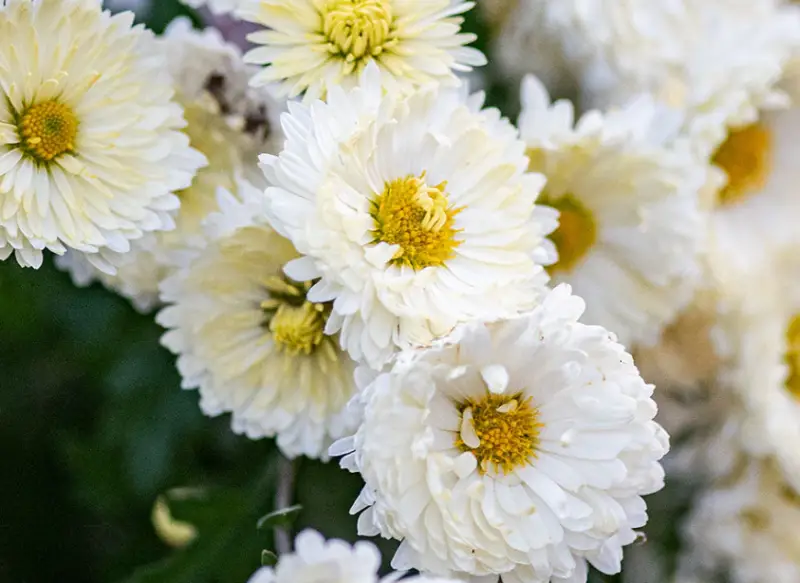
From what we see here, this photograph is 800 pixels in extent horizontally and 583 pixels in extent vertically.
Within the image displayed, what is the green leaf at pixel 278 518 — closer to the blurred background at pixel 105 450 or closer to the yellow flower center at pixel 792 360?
the blurred background at pixel 105 450

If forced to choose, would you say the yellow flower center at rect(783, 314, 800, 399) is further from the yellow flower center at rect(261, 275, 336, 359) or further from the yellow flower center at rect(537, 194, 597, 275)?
the yellow flower center at rect(261, 275, 336, 359)

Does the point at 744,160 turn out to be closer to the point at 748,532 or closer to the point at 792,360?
A: the point at 792,360

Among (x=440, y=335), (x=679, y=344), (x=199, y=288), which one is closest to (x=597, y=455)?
(x=440, y=335)

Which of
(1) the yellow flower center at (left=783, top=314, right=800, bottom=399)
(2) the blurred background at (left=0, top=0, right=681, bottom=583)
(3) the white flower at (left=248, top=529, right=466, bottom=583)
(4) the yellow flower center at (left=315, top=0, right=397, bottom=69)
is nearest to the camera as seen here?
(3) the white flower at (left=248, top=529, right=466, bottom=583)

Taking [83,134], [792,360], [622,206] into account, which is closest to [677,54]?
[622,206]

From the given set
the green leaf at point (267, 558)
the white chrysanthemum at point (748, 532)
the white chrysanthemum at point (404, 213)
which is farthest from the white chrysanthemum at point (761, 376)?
the green leaf at point (267, 558)

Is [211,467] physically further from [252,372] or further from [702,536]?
[702,536]

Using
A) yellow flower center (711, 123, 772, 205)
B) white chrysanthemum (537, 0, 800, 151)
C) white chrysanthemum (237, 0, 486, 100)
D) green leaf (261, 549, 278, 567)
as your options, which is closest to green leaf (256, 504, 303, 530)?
green leaf (261, 549, 278, 567)
